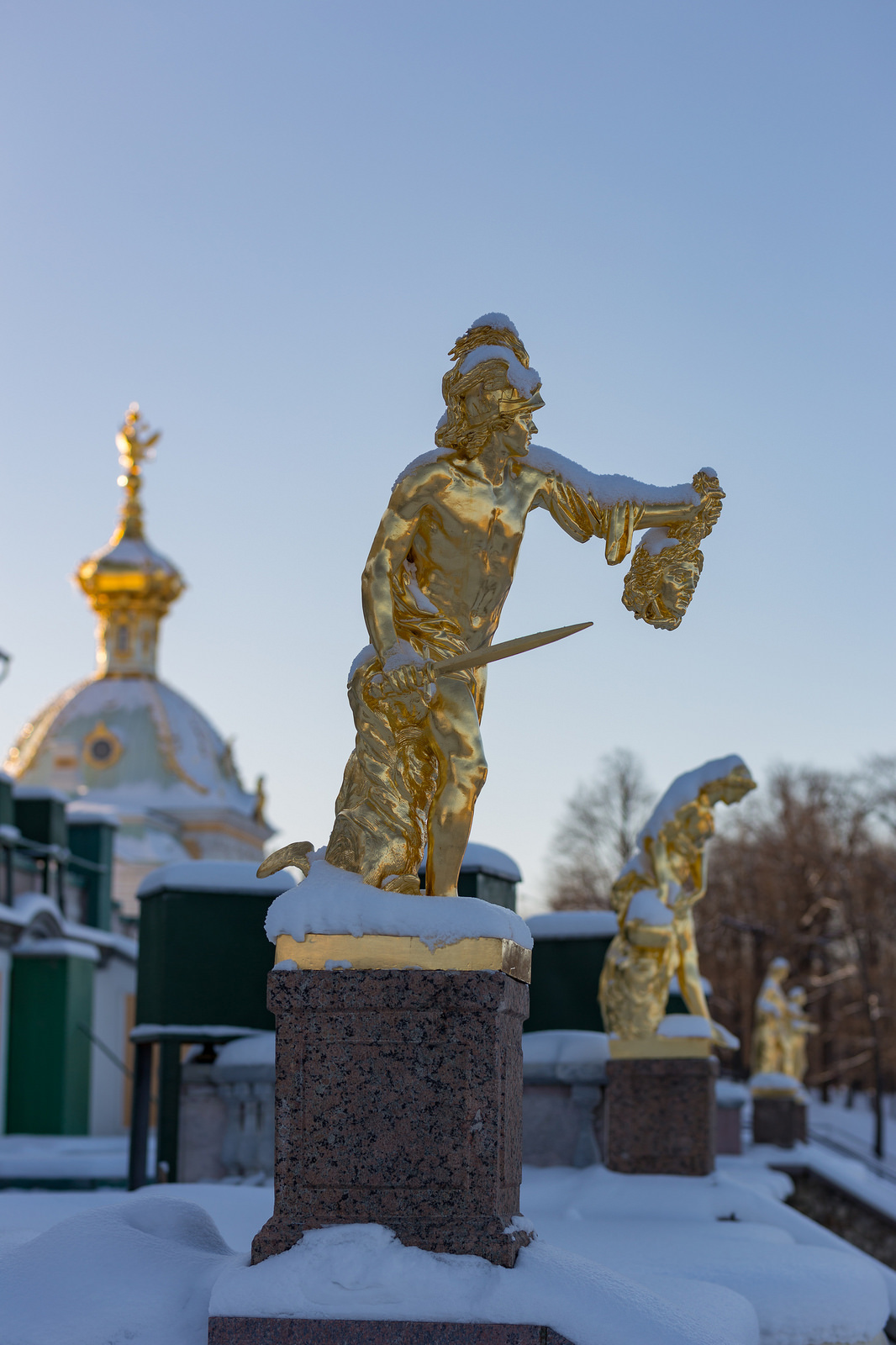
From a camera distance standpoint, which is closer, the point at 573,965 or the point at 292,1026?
the point at 292,1026

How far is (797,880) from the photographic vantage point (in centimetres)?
4375

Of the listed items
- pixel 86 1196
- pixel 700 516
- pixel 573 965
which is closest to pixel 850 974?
pixel 573 965

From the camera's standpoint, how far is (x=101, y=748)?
150ft

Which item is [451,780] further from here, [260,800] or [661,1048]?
[260,800]

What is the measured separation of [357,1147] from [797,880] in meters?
40.5

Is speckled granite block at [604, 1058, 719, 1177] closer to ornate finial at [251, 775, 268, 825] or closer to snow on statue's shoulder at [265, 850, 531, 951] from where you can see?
snow on statue's shoulder at [265, 850, 531, 951]

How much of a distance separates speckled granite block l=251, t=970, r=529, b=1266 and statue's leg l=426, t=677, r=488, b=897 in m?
0.50

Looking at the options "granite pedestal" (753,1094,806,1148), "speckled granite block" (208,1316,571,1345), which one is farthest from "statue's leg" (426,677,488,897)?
"granite pedestal" (753,1094,806,1148)

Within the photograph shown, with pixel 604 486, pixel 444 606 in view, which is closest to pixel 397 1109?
pixel 444 606

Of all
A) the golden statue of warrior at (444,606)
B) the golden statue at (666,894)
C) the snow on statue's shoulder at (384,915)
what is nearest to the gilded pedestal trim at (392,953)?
the snow on statue's shoulder at (384,915)

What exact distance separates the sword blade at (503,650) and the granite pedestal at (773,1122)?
13.9 metres

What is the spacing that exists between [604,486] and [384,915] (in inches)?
69.3

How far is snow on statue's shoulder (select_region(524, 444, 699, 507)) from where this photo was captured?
562cm

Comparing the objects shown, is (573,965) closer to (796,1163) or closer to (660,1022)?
(660,1022)
